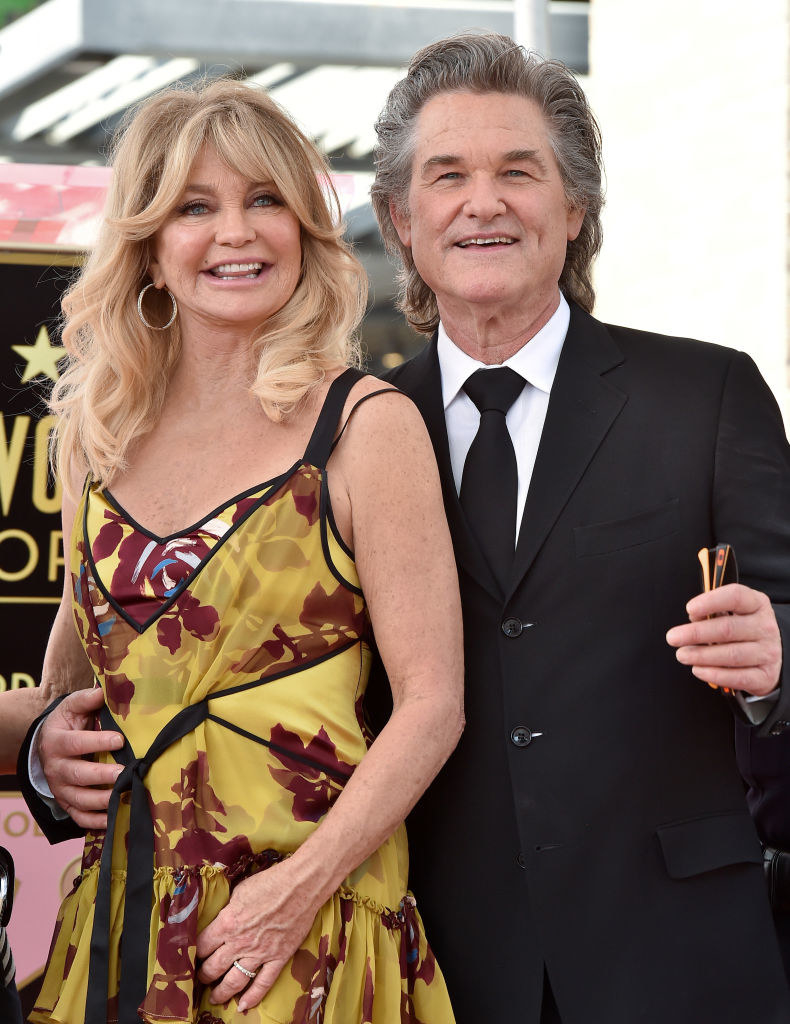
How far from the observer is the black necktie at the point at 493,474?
6.94 ft

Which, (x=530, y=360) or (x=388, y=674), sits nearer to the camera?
(x=388, y=674)

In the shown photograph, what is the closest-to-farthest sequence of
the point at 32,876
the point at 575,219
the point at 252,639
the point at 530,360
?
the point at 252,639
the point at 530,360
the point at 575,219
the point at 32,876

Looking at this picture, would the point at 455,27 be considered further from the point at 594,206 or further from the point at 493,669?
the point at 493,669

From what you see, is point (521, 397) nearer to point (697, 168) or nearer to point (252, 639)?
point (252, 639)

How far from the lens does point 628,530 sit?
2094mm

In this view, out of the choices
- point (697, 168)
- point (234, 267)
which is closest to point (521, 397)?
point (234, 267)

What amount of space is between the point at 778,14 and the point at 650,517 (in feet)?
11.8

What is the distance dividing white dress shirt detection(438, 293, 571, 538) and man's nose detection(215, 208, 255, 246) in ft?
1.40

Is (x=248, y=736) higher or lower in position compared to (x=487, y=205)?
lower

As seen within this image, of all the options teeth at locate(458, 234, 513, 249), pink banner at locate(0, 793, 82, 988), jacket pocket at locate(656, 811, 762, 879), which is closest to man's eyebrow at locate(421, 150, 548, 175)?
teeth at locate(458, 234, 513, 249)

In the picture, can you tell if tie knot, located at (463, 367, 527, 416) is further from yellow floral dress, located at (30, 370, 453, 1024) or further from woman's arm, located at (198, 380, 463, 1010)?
yellow floral dress, located at (30, 370, 453, 1024)

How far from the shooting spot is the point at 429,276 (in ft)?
7.67

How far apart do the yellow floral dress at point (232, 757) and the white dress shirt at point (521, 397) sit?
32 cm

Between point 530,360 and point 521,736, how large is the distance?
2.04 feet
